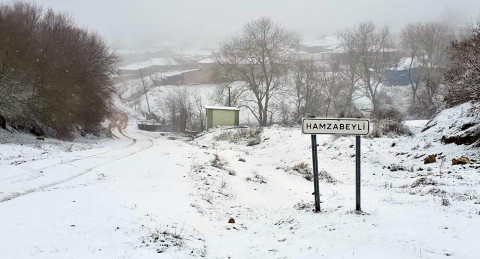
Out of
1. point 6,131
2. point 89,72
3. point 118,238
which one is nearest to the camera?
point 118,238

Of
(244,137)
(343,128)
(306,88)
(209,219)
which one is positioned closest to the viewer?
(343,128)

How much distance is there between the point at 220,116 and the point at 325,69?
2827 centimetres

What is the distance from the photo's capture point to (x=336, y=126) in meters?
6.35

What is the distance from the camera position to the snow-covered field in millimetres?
4559

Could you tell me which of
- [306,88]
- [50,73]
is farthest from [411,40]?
[50,73]

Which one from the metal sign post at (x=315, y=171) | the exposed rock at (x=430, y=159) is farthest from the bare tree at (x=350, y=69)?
the metal sign post at (x=315, y=171)

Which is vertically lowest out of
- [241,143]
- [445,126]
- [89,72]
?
[241,143]

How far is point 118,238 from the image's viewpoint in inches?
201

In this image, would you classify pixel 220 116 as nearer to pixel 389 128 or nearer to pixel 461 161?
pixel 389 128

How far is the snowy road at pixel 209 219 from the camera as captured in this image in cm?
449

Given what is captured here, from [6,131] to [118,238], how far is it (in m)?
24.2

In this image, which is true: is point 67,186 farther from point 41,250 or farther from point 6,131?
point 6,131

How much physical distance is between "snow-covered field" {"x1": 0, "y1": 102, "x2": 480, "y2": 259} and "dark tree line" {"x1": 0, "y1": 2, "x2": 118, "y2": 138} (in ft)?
42.9

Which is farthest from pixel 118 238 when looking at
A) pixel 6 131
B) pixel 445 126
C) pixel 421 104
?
pixel 421 104
